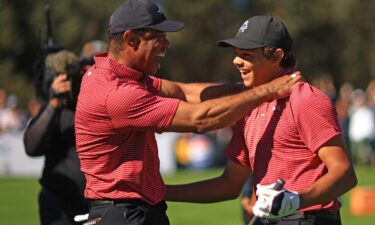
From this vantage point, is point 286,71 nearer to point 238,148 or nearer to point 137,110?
point 238,148

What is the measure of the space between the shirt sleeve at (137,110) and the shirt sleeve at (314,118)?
0.79m

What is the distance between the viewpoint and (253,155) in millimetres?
6027

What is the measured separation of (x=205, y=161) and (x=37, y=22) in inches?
763

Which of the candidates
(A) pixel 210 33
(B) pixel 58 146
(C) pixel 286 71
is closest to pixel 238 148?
(C) pixel 286 71

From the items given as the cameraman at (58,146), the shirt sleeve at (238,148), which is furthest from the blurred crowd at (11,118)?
the shirt sleeve at (238,148)

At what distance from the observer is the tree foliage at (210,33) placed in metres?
43.5

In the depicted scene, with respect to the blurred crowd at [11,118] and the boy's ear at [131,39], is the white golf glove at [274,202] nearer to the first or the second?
the boy's ear at [131,39]

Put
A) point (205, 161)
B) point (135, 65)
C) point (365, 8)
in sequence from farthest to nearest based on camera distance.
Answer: point (365, 8)
point (205, 161)
point (135, 65)

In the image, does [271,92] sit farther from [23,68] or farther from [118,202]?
[23,68]

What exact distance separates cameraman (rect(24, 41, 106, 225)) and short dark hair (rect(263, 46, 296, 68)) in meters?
2.17

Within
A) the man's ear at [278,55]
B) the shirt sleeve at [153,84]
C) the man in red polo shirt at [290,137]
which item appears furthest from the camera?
the shirt sleeve at [153,84]

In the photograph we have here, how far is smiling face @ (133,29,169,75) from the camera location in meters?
5.89

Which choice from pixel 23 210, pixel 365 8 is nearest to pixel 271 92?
pixel 23 210

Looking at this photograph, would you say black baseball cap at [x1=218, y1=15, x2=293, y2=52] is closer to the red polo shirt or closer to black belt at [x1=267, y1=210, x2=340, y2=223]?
the red polo shirt
